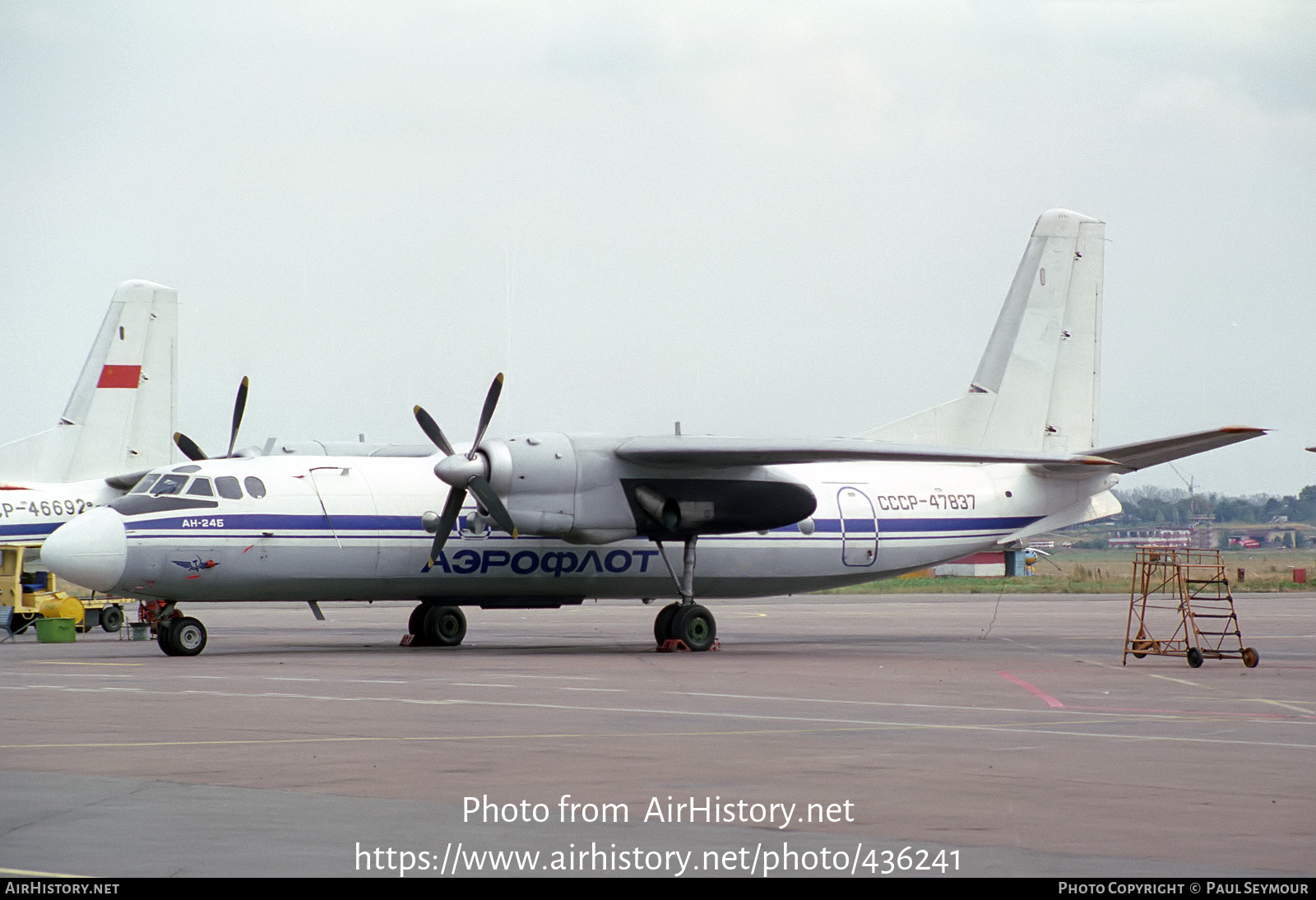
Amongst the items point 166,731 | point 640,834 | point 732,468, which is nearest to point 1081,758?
point 640,834

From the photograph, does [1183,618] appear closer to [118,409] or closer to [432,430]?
[432,430]

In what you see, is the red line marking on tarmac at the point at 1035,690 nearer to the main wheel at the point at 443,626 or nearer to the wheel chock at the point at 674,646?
the wheel chock at the point at 674,646

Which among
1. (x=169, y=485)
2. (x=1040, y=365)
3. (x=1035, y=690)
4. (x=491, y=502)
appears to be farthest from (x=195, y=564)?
(x=1040, y=365)

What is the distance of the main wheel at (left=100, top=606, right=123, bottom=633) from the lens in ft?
113

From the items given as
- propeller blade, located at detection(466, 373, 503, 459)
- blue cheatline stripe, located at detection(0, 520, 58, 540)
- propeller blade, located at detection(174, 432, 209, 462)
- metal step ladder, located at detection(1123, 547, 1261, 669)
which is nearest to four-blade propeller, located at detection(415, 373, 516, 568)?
propeller blade, located at detection(466, 373, 503, 459)

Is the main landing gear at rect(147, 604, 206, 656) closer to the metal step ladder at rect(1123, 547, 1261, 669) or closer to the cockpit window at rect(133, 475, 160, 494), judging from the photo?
the cockpit window at rect(133, 475, 160, 494)

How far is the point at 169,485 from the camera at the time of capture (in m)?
24.8

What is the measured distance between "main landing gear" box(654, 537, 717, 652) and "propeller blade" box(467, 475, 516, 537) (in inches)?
140

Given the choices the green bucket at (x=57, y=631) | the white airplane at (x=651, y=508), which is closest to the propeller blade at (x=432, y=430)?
the white airplane at (x=651, y=508)

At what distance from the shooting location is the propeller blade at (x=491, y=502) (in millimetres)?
24766

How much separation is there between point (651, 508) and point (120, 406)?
54.6 feet

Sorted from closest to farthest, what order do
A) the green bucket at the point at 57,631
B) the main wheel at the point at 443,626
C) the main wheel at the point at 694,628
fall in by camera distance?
the main wheel at the point at 694,628 < the main wheel at the point at 443,626 < the green bucket at the point at 57,631

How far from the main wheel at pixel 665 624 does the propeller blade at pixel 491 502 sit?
3.67 metres

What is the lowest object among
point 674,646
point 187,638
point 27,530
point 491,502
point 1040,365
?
point 674,646
